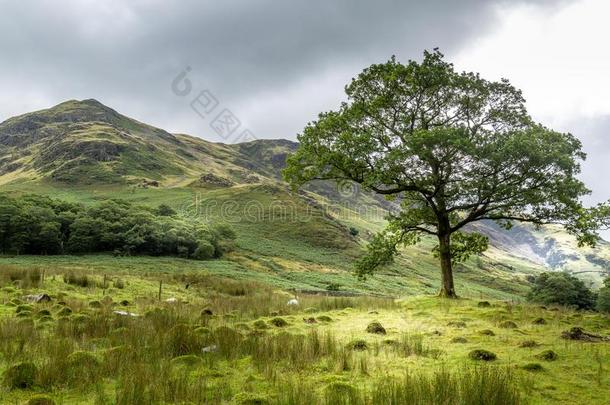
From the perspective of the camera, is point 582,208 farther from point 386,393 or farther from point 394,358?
point 386,393

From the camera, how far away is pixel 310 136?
852 inches

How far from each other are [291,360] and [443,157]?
13.5 metres

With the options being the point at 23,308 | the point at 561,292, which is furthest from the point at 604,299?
the point at 23,308

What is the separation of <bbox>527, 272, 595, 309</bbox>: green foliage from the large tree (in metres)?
43.1

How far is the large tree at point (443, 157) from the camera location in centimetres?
1823

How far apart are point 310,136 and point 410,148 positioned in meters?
5.27

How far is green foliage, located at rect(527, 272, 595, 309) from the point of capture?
57.9 meters

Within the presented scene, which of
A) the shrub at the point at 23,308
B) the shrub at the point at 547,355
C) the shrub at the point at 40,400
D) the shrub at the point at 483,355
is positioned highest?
the shrub at the point at 547,355

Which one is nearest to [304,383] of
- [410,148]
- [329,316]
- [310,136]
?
[329,316]

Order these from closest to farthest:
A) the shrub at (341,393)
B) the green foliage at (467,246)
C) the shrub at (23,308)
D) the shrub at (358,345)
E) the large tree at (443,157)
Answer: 1. the shrub at (341,393)
2. the shrub at (358,345)
3. the shrub at (23,308)
4. the large tree at (443,157)
5. the green foliage at (467,246)

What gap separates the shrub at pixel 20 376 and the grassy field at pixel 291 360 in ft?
0.05

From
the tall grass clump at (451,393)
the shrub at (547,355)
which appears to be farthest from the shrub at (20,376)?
the shrub at (547,355)

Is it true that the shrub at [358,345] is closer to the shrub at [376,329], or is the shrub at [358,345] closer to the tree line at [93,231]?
the shrub at [376,329]

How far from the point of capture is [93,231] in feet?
182
